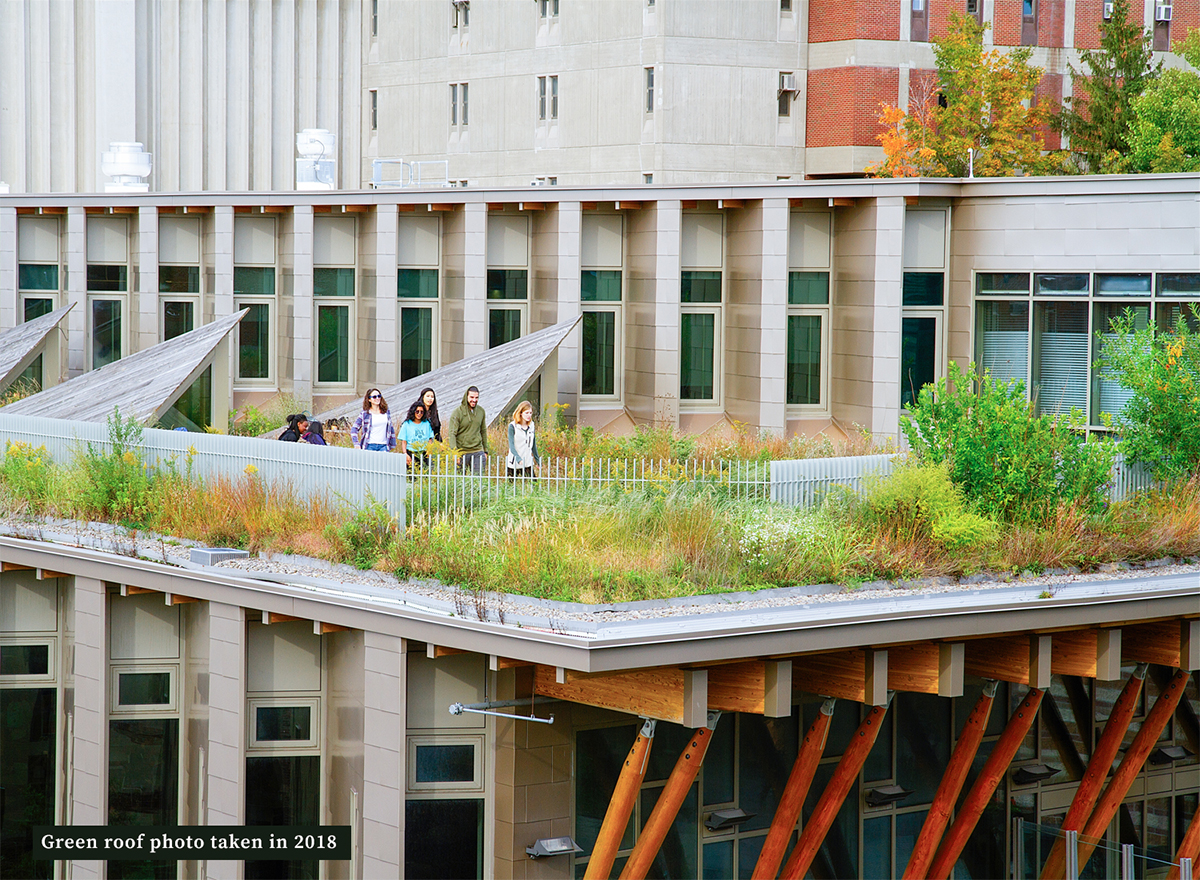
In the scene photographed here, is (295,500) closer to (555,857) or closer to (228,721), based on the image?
(228,721)

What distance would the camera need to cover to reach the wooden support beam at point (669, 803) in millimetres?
12969

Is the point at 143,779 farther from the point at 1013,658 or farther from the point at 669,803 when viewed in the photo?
the point at 1013,658

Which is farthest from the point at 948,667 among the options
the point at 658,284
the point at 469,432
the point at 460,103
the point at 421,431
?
the point at 460,103

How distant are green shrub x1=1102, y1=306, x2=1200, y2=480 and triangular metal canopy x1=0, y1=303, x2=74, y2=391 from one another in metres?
19.1

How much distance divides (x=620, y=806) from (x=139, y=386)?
11.7 m

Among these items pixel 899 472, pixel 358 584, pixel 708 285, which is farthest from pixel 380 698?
pixel 708 285

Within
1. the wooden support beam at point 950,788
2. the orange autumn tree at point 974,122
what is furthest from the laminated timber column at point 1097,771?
the orange autumn tree at point 974,122

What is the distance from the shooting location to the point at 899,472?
15.7 metres

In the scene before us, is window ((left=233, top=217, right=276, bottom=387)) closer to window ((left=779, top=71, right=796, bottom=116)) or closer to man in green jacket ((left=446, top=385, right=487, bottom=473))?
man in green jacket ((left=446, top=385, right=487, bottom=473))

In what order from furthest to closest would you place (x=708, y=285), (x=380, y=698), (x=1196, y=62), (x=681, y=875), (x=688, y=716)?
(x=1196, y=62) → (x=708, y=285) → (x=681, y=875) → (x=380, y=698) → (x=688, y=716)

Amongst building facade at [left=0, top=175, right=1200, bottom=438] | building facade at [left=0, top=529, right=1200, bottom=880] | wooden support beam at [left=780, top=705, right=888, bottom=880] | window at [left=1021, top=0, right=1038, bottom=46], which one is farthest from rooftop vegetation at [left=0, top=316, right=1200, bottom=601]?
window at [left=1021, top=0, right=1038, bottom=46]

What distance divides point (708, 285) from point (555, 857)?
15338mm

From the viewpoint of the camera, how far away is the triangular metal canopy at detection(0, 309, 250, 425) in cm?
2036

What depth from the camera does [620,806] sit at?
13.1 m
